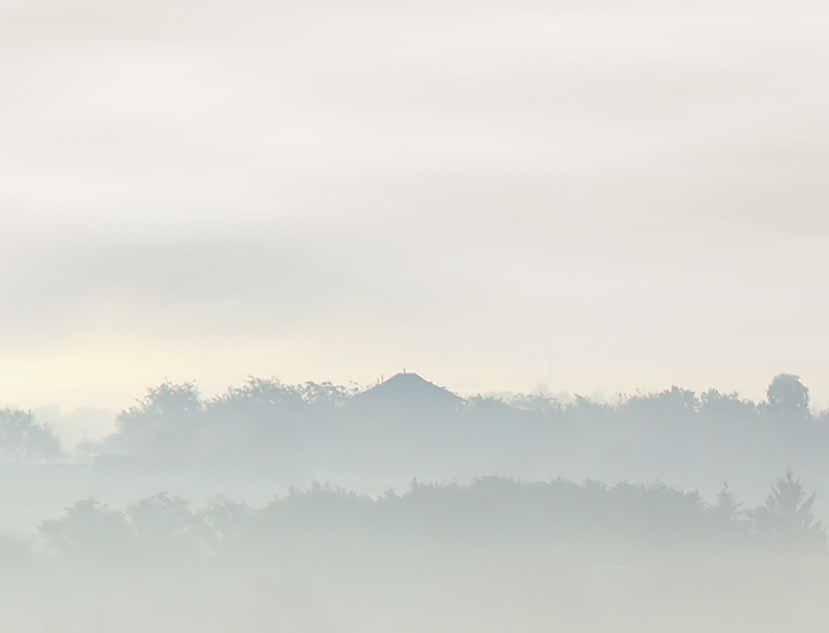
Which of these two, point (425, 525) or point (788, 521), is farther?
point (425, 525)

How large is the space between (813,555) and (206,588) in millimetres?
38184

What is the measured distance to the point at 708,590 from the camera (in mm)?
140750

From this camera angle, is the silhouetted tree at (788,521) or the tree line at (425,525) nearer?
the tree line at (425,525)

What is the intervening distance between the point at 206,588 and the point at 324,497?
29.9 m

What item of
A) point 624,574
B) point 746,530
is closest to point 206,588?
point 624,574

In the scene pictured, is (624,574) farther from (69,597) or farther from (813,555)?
(69,597)

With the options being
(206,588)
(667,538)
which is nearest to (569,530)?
(667,538)

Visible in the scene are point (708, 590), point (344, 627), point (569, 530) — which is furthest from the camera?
point (569, 530)

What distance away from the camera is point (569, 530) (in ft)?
534

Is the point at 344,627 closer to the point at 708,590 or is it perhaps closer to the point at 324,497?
the point at 708,590

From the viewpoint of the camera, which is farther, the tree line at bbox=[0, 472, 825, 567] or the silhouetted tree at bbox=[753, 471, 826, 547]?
the silhouetted tree at bbox=[753, 471, 826, 547]

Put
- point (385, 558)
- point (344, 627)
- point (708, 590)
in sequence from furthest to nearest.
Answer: point (385, 558) → point (708, 590) → point (344, 627)

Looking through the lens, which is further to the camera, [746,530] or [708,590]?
[746,530]

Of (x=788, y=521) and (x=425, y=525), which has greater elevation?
(x=425, y=525)
